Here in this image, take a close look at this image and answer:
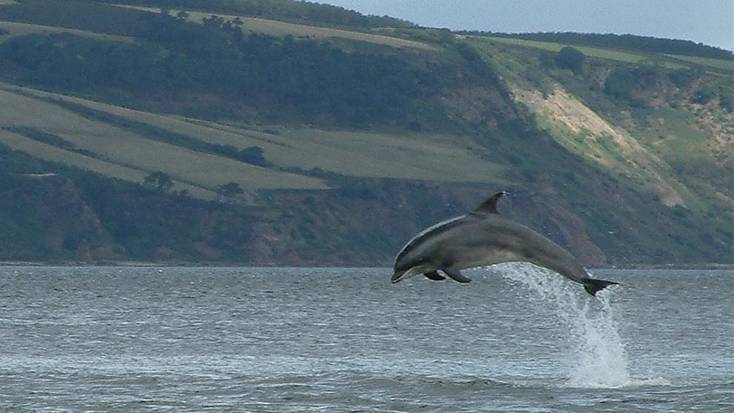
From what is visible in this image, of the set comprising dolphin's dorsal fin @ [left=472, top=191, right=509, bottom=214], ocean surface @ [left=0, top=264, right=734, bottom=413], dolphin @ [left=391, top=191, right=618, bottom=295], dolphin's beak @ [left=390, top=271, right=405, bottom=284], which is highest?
dolphin's dorsal fin @ [left=472, top=191, right=509, bottom=214]

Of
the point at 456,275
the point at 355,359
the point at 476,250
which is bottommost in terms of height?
the point at 355,359

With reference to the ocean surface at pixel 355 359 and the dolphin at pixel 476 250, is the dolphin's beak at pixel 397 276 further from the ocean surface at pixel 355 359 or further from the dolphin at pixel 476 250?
the ocean surface at pixel 355 359

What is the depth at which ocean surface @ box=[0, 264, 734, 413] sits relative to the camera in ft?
184

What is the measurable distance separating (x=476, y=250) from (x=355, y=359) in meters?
51.4

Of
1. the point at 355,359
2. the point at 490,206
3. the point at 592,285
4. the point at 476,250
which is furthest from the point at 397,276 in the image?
the point at 355,359

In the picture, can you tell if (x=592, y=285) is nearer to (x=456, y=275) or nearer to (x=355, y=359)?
(x=456, y=275)

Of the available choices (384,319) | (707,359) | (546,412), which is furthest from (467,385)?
(384,319)

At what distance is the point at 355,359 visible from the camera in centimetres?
7594

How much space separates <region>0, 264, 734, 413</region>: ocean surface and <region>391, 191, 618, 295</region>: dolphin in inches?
1030

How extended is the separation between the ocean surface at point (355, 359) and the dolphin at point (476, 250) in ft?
85.8

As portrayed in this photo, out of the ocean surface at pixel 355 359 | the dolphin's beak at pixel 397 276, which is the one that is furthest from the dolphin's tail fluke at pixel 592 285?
the ocean surface at pixel 355 359

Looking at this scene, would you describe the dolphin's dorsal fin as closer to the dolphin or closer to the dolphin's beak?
the dolphin

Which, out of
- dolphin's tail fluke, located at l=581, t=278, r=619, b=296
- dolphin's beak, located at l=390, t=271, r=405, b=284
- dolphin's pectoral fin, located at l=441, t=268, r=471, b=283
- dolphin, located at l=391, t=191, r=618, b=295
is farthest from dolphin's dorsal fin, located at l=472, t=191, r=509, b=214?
dolphin's beak, located at l=390, t=271, r=405, b=284

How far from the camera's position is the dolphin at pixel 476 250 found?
24.3 m
